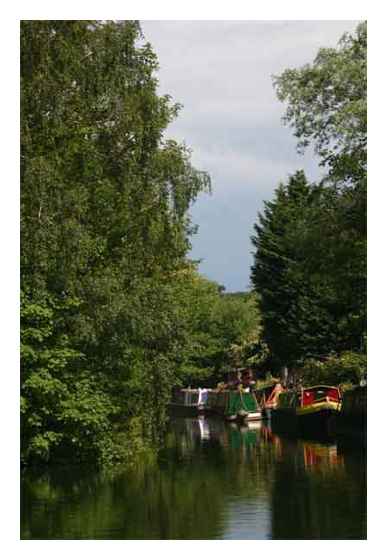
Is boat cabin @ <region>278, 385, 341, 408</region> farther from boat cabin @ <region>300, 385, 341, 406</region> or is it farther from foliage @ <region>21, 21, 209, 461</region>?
foliage @ <region>21, 21, 209, 461</region>

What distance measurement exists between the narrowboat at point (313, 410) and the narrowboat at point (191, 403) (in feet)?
86.3

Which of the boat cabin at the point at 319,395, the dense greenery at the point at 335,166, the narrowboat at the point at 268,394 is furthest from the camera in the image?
the narrowboat at the point at 268,394

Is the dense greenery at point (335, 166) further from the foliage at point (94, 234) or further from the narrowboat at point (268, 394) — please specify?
the narrowboat at point (268, 394)

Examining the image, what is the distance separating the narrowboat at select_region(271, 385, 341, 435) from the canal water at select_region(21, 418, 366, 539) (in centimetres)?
866

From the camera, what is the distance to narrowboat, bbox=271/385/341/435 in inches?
2051

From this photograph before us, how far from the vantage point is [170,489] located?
3130 centimetres

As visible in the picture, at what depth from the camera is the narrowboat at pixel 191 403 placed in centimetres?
8319

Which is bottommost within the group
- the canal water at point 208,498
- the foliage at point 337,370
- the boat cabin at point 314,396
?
the canal water at point 208,498

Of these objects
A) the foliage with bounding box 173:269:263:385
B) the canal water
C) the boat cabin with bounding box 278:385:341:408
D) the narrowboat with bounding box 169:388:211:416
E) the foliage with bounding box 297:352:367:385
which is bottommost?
the canal water

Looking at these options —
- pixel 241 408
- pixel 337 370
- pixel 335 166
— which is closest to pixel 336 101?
pixel 335 166

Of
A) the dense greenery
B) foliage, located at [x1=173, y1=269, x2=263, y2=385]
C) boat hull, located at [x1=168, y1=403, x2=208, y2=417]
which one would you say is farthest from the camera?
foliage, located at [x1=173, y1=269, x2=263, y2=385]

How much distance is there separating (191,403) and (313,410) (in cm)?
3270

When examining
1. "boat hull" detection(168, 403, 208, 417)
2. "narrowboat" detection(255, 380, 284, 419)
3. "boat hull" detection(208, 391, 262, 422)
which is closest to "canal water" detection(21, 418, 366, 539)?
"boat hull" detection(208, 391, 262, 422)

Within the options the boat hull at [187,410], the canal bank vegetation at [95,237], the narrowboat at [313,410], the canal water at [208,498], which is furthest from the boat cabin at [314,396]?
the boat hull at [187,410]
